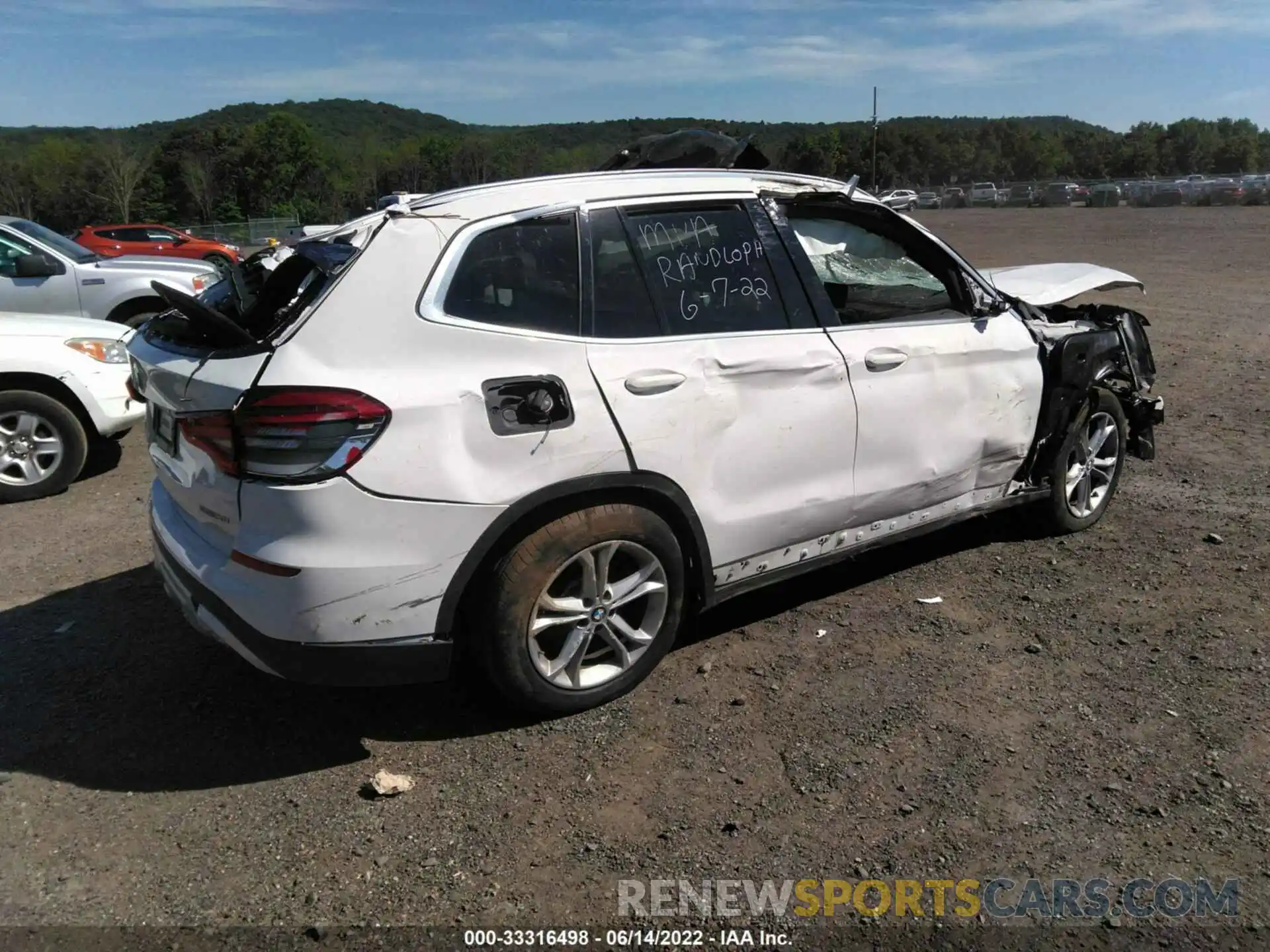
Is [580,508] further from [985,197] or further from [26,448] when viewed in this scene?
[985,197]

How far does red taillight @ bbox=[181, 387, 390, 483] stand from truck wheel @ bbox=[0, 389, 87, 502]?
14.4 feet

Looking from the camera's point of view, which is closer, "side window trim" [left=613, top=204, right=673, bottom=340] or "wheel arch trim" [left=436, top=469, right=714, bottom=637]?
"wheel arch trim" [left=436, top=469, right=714, bottom=637]

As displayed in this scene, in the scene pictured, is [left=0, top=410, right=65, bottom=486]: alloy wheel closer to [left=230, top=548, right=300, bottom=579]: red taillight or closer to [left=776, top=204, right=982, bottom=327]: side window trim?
[left=230, top=548, right=300, bottom=579]: red taillight

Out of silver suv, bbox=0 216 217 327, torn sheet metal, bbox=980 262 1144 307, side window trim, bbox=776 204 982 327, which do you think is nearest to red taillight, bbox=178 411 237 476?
side window trim, bbox=776 204 982 327

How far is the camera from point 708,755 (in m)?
3.30

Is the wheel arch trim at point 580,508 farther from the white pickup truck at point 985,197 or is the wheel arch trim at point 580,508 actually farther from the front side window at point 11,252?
the white pickup truck at point 985,197

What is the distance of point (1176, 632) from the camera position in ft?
13.3

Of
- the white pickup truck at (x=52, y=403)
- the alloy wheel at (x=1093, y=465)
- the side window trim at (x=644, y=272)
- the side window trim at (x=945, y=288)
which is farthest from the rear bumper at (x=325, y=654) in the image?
the white pickup truck at (x=52, y=403)

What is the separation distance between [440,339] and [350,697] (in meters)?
1.52

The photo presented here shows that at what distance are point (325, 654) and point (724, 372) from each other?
165 cm

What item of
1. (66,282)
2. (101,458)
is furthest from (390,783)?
(66,282)

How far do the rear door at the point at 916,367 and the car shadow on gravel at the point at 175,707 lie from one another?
758 mm

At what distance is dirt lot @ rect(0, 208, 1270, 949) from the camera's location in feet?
9.03

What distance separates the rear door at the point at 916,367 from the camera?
3.98m
